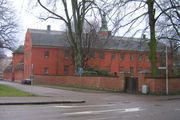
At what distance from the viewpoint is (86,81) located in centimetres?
5425

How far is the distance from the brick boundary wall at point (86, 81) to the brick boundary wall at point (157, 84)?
10.5ft

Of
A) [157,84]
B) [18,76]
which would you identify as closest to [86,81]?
[157,84]

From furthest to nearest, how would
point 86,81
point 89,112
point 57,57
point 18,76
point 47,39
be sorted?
point 18,76 → point 47,39 → point 57,57 → point 86,81 → point 89,112

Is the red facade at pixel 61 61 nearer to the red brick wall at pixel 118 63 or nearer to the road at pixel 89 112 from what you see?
the red brick wall at pixel 118 63

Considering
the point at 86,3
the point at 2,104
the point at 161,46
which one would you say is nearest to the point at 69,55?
the point at 86,3

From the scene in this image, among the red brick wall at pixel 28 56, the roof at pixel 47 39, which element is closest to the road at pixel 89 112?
the roof at pixel 47 39

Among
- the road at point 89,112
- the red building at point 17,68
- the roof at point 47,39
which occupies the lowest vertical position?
the road at point 89,112

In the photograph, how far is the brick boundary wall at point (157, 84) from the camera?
3944cm

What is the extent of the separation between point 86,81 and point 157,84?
54.1ft

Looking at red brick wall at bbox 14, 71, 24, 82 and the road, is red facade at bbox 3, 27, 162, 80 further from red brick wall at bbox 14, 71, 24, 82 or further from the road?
the road

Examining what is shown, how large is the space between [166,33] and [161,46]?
6.31 metres

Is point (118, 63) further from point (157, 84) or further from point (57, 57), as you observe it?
point (157, 84)

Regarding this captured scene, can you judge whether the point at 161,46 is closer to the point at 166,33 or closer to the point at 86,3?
the point at 166,33

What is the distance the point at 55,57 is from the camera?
9175cm
